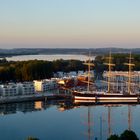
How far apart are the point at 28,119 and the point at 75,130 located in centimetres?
145

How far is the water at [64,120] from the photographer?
7.40 m

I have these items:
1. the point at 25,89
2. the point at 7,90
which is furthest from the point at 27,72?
the point at 7,90

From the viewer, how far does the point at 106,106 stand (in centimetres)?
1098

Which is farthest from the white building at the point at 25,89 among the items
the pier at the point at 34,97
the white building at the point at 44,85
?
the white building at the point at 44,85

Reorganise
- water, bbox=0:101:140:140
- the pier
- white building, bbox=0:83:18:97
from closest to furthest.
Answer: water, bbox=0:101:140:140
the pier
white building, bbox=0:83:18:97

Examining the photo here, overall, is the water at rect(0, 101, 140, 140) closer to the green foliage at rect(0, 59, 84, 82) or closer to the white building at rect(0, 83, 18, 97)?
the white building at rect(0, 83, 18, 97)

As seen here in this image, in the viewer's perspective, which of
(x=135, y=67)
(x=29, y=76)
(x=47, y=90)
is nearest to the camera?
(x=47, y=90)

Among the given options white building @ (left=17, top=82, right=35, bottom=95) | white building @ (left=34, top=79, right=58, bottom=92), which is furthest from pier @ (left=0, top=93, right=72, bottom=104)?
white building @ (left=34, top=79, right=58, bottom=92)

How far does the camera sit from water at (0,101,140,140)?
7402mm

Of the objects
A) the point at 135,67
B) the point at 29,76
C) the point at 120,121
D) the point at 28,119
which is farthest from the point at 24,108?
the point at 135,67

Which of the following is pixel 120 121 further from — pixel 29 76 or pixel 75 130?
pixel 29 76

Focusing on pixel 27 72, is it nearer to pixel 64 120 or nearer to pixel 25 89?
pixel 25 89

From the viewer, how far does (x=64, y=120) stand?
887 centimetres

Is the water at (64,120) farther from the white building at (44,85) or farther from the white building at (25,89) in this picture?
the white building at (44,85)
